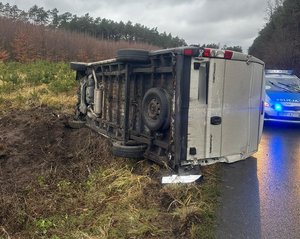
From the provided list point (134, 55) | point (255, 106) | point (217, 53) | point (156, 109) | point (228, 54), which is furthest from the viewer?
point (255, 106)

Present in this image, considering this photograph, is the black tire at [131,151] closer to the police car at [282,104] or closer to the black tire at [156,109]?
the black tire at [156,109]

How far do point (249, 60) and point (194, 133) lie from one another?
56.5 inches

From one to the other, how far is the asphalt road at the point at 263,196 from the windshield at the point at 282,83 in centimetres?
322

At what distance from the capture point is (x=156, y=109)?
4691mm

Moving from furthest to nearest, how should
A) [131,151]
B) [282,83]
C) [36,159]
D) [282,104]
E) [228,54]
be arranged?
[282,83]
[282,104]
[36,159]
[131,151]
[228,54]

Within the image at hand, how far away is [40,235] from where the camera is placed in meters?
3.61

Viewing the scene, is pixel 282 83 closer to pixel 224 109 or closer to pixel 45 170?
pixel 224 109

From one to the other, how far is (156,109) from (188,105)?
0.52 m

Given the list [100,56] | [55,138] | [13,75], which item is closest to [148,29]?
[100,56]

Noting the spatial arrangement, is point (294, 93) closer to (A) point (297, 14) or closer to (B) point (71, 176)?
(B) point (71, 176)

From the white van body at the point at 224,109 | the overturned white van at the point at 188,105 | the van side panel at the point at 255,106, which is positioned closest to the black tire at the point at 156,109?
the overturned white van at the point at 188,105

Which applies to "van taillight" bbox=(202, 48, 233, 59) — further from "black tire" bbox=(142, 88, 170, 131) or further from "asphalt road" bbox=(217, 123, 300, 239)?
"asphalt road" bbox=(217, 123, 300, 239)

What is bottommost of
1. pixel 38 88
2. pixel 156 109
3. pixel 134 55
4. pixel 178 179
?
pixel 178 179

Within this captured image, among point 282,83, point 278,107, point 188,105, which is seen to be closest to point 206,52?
point 188,105
